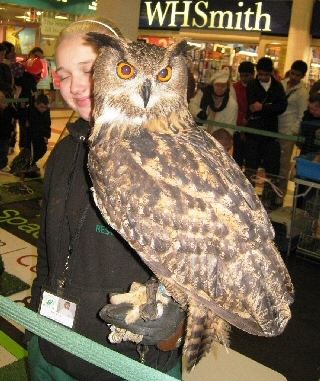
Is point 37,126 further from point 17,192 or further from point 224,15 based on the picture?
point 224,15

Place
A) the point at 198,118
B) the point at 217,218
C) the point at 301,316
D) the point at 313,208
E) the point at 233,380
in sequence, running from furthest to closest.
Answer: the point at 198,118
the point at 313,208
the point at 301,316
the point at 233,380
the point at 217,218

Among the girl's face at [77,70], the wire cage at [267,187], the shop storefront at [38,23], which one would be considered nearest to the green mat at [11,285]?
the girl's face at [77,70]

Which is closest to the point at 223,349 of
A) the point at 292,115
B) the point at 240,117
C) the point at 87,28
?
the point at 87,28

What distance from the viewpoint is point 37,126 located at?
22.3ft

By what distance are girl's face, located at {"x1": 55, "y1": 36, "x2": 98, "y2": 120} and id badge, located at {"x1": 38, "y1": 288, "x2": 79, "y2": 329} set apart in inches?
29.5

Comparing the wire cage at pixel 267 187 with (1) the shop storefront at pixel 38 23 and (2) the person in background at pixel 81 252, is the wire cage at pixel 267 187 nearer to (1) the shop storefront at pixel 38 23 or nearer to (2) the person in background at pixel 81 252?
(2) the person in background at pixel 81 252

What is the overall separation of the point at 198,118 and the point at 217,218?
4297 millimetres

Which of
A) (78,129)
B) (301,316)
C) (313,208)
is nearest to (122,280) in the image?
(78,129)

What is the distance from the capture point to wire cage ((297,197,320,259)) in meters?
4.75

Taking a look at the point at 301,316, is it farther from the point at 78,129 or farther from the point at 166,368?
the point at 78,129

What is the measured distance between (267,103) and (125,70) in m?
4.46

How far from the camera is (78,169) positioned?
68.4 inches

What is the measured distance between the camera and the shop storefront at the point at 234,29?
10562mm

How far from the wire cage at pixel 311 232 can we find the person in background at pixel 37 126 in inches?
160
